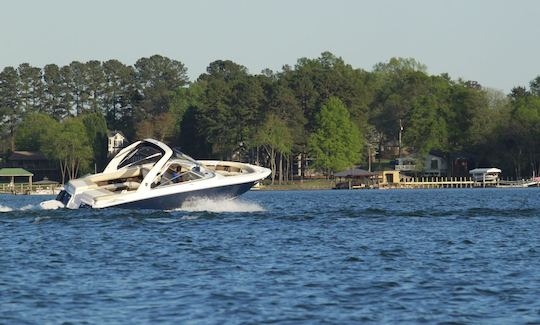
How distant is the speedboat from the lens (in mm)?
55000

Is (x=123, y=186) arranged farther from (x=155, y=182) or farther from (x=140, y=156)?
(x=155, y=182)

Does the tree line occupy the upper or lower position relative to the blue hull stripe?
upper

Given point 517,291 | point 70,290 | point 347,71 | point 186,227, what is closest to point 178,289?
point 70,290

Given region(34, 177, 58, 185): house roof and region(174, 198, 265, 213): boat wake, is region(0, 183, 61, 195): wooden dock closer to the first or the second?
region(34, 177, 58, 185): house roof

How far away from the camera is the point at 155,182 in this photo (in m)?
56.1

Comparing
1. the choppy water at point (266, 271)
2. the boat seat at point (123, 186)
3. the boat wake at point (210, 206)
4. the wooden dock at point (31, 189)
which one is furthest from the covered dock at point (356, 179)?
the choppy water at point (266, 271)

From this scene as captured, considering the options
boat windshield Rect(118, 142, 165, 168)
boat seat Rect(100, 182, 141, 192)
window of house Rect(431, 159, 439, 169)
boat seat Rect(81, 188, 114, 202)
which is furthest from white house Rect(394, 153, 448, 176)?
boat seat Rect(81, 188, 114, 202)

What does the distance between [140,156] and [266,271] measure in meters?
31.6

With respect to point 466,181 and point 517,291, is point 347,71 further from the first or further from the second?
point 517,291

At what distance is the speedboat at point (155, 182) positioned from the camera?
180 feet

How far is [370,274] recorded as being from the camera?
30891 millimetres

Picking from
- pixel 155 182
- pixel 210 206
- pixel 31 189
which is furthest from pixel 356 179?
pixel 155 182

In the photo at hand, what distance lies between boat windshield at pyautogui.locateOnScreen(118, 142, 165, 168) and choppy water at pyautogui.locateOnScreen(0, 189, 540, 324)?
7.74 meters

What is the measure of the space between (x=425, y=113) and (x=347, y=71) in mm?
30378
